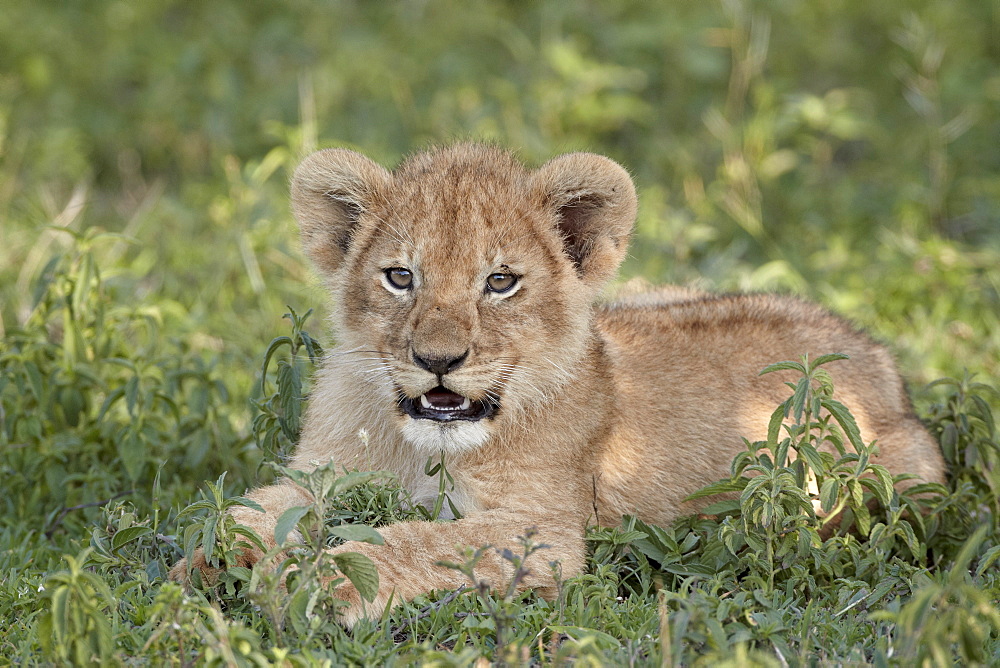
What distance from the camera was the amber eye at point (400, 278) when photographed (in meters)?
4.04

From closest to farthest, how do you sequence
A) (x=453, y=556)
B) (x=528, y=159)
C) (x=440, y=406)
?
(x=453, y=556) → (x=440, y=406) → (x=528, y=159)

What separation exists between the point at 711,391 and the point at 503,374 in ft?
3.30

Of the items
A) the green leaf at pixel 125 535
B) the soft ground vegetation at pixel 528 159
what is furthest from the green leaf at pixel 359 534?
the green leaf at pixel 125 535

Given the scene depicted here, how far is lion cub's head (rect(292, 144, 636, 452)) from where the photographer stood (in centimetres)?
392

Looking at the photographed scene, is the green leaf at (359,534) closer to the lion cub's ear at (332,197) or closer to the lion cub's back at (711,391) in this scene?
the lion cub's back at (711,391)

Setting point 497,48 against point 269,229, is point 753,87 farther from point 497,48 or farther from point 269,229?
point 269,229

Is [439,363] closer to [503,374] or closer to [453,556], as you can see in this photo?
[503,374]

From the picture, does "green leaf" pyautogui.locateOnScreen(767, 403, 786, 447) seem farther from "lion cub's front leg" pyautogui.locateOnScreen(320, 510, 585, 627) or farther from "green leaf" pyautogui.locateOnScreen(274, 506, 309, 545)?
"green leaf" pyautogui.locateOnScreen(274, 506, 309, 545)

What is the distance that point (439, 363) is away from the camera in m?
3.79

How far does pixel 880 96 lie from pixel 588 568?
7.06 meters

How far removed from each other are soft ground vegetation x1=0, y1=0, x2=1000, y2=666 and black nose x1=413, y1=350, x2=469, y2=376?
410 mm

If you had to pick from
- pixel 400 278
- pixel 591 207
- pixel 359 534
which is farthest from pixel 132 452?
pixel 591 207

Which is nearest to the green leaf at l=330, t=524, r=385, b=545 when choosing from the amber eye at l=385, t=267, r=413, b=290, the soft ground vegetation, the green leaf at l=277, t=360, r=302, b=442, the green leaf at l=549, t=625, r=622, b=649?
the soft ground vegetation

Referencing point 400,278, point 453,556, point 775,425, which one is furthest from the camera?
point 400,278
